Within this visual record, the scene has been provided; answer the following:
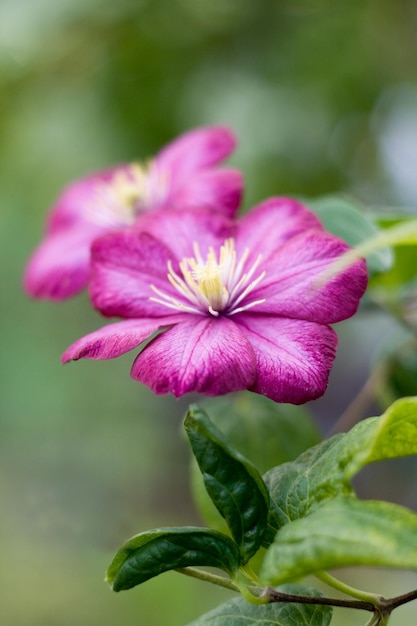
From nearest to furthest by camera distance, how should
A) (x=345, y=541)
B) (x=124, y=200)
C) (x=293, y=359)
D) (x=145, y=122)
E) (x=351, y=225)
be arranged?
(x=345, y=541) < (x=293, y=359) < (x=351, y=225) < (x=124, y=200) < (x=145, y=122)

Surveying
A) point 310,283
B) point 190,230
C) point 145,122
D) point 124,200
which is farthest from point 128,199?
point 145,122

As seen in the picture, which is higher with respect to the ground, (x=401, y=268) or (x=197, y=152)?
(x=197, y=152)

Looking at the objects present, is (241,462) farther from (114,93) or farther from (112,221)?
(114,93)

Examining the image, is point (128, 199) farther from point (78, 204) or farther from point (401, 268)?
point (401, 268)

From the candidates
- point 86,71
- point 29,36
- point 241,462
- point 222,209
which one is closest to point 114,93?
point 86,71

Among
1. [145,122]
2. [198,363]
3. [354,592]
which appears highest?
[145,122]

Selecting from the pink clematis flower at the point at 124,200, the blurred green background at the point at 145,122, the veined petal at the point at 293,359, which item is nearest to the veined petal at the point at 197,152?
the pink clematis flower at the point at 124,200

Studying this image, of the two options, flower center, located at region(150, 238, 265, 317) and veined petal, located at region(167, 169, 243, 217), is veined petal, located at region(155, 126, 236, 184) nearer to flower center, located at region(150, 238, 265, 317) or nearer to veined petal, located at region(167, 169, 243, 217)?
veined petal, located at region(167, 169, 243, 217)
